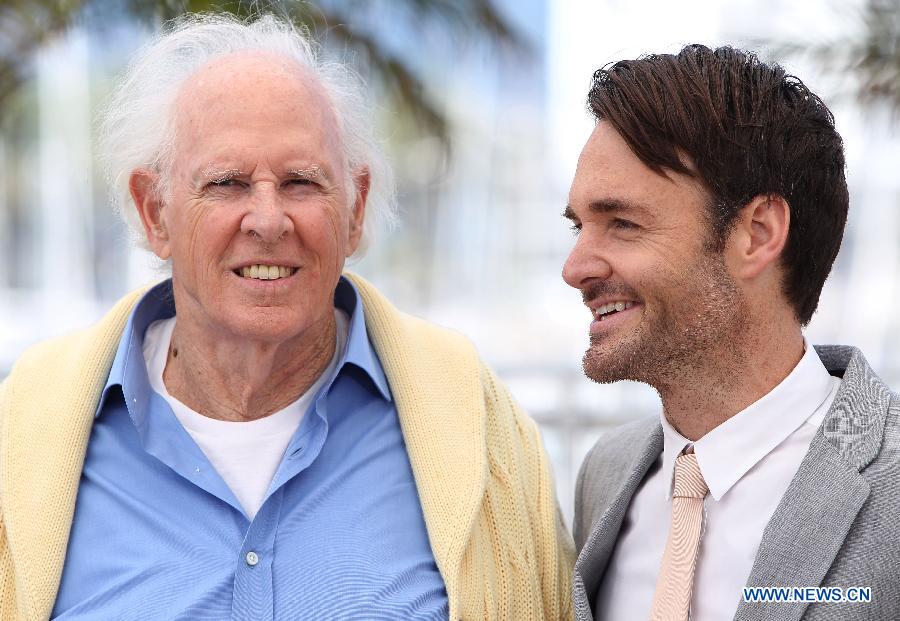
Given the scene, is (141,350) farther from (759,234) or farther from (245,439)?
A: (759,234)

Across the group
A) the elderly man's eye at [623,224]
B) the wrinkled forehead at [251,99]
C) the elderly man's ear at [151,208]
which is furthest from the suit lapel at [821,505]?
the elderly man's ear at [151,208]

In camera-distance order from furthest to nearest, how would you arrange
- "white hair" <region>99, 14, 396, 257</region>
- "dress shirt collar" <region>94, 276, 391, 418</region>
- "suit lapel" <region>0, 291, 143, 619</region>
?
"white hair" <region>99, 14, 396, 257</region> < "dress shirt collar" <region>94, 276, 391, 418</region> < "suit lapel" <region>0, 291, 143, 619</region>

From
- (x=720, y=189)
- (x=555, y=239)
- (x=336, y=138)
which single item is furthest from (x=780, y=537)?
(x=555, y=239)

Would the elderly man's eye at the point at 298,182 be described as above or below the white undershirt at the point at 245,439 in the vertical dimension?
above

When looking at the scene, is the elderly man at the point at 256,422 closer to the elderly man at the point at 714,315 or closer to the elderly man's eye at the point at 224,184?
the elderly man's eye at the point at 224,184

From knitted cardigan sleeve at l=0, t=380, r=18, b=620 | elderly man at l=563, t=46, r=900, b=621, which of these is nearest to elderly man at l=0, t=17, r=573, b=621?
knitted cardigan sleeve at l=0, t=380, r=18, b=620

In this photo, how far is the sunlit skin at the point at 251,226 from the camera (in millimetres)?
2475

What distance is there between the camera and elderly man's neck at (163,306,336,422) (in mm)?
2621

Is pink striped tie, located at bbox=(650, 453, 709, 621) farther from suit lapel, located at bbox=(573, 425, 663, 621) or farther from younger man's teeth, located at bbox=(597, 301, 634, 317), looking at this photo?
younger man's teeth, located at bbox=(597, 301, 634, 317)

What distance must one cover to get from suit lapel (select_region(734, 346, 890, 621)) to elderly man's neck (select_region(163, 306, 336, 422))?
3.94 ft

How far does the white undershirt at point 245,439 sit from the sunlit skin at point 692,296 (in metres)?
A: 0.79

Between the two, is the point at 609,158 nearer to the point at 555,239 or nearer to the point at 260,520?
the point at 260,520

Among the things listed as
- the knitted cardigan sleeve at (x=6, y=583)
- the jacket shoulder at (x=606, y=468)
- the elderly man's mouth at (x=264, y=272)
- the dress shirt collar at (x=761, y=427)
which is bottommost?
the knitted cardigan sleeve at (x=6, y=583)

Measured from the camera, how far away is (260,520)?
7.71 ft
